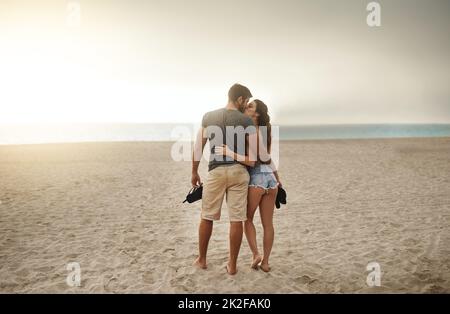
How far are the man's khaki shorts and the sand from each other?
3.09ft

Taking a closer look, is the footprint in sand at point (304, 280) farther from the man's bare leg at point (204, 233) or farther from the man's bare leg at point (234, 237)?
the man's bare leg at point (204, 233)

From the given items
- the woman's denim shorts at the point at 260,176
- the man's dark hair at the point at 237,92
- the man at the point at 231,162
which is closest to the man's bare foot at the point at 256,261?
the man at the point at 231,162

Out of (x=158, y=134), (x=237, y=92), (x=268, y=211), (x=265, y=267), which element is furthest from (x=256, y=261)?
(x=158, y=134)

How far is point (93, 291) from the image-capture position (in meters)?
4.06

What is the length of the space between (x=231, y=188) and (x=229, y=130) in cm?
72

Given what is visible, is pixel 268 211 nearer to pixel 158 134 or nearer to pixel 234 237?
pixel 234 237

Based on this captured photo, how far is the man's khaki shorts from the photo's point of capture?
4035mm

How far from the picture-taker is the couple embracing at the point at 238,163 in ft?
13.0

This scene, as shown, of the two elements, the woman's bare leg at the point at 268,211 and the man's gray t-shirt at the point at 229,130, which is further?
the woman's bare leg at the point at 268,211

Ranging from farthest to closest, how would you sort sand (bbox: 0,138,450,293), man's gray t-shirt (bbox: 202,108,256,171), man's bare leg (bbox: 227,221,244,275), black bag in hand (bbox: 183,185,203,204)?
black bag in hand (bbox: 183,185,203,204) < sand (bbox: 0,138,450,293) < man's bare leg (bbox: 227,221,244,275) < man's gray t-shirt (bbox: 202,108,256,171)

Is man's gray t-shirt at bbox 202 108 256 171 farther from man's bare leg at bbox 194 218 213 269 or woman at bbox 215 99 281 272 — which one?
man's bare leg at bbox 194 218 213 269

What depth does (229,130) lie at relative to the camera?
13.0ft

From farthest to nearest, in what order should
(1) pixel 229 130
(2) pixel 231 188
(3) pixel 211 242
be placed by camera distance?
(3) pixel 211 242 → (2) pixel 231 188 → (1) pixel 229 130

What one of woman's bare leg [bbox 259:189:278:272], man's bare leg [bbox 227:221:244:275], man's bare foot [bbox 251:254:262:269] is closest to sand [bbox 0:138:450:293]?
man's bare foot [bbox 251:254:262:269]
